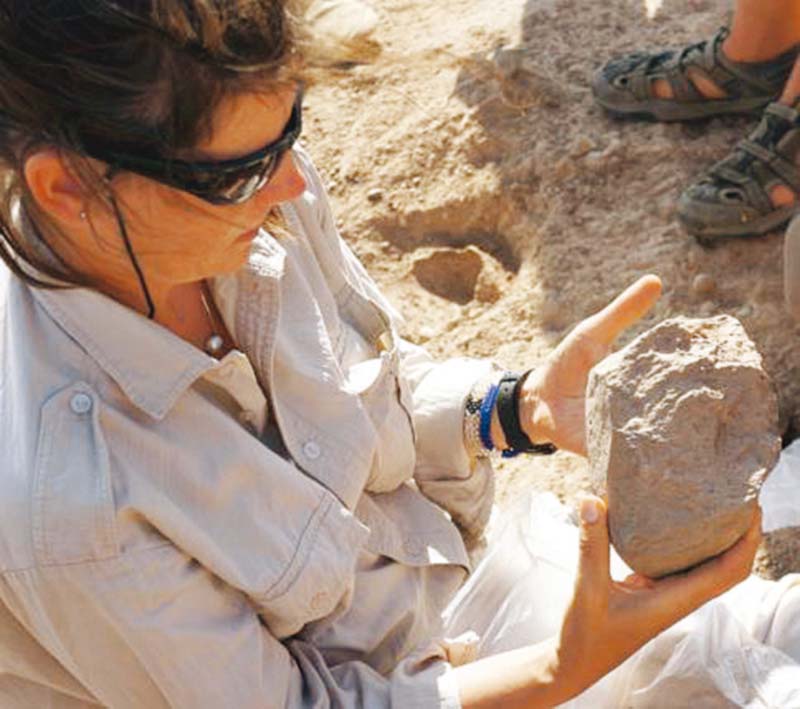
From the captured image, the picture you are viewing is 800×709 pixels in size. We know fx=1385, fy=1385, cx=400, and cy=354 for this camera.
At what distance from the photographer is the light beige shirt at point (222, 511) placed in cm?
142

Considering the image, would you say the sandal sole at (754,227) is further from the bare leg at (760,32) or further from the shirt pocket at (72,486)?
the shirt pocket at (72,486)

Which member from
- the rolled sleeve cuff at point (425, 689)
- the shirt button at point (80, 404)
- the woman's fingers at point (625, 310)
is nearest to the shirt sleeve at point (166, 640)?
the rolled sleeve cuff at point (425, 689)

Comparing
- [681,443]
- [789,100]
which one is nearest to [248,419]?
[681,443]

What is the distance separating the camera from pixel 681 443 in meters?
1.59

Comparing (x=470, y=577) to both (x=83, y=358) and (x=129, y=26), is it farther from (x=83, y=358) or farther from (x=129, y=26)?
(x=129, y=26)

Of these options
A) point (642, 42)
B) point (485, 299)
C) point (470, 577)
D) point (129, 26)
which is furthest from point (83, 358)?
point (642, 42)

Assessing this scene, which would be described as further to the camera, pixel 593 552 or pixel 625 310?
pixel 625 310

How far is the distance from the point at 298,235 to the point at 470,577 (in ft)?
1.83

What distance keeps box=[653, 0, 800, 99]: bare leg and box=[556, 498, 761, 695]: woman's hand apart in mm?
1592

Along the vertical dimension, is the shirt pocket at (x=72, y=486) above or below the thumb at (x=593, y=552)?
above

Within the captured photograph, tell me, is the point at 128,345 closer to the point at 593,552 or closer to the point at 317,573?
the point at 317,573

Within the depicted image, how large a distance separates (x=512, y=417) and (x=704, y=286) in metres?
0.88

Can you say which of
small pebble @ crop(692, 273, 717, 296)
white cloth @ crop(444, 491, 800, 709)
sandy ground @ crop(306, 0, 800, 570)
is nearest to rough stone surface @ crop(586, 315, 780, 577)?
white cloth @ crop(444, 491, 800, 709)

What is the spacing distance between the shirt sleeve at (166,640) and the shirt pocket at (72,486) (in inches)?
0.8
